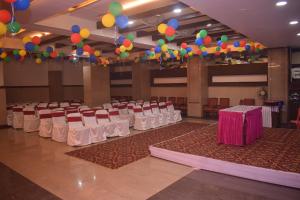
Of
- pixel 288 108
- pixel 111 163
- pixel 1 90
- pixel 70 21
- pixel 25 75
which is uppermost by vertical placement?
pixel 70 21

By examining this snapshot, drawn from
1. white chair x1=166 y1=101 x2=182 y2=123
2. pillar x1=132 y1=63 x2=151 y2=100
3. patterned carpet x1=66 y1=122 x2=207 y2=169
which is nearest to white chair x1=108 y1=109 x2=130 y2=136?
patterned carpet x1=66 y1=122 x2=207 y2=169

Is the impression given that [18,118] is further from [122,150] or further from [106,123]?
[122,150]

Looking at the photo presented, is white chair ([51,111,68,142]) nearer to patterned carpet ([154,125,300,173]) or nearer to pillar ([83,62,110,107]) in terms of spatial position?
patterned carpet ([154,125,300,173])

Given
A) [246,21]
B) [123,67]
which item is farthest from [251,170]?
[123,67]

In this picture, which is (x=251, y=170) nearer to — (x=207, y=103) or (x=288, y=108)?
(x=288, y=108)

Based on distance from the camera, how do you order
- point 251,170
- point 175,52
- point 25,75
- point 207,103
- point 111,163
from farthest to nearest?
point 25,75, point 207,103, point 175,52, point 111,163, point 251,170

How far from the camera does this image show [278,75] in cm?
1027

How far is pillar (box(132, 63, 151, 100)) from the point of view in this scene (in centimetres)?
1537

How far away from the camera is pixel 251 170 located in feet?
14.6

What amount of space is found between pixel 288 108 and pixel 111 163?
332 inches

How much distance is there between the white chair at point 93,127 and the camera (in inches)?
293

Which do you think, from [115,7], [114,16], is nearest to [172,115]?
[114,16]

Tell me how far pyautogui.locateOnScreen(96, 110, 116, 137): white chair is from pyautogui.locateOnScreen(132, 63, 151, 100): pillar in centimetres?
726

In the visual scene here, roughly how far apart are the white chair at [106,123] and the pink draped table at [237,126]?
364 centimetres
